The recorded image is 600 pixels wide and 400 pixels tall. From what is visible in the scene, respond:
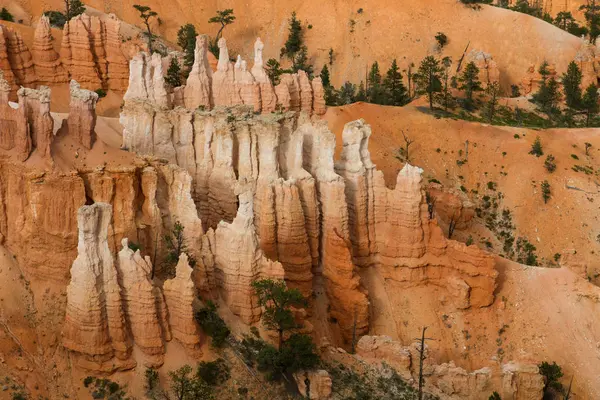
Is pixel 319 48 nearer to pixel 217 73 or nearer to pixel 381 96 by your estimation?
pixel 381 96

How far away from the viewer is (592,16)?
149 m

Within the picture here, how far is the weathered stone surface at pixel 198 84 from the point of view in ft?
247

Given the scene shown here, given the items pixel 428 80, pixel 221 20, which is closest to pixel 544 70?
pixel 428 80

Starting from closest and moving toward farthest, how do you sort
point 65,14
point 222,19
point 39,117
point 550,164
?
point 39,117 < point 550,164 < point 65,14 < point 222,19

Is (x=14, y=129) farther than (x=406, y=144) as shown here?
No

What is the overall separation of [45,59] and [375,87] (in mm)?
38481

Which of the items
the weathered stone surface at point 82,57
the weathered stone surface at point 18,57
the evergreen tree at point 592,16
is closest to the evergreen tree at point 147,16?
the weathered stone surface at point 82,57

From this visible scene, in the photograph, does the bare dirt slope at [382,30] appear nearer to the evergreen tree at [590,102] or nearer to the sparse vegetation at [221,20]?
the sparse vegetation at [221,20]

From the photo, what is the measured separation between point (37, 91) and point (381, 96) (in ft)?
200

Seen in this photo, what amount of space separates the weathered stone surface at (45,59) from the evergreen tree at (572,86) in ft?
201

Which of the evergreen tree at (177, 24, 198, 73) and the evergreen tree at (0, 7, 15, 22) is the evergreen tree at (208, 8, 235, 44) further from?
the evergreen tree at (0, 7, 15, 22)

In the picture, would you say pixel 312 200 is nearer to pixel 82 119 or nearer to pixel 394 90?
pixel 82 119

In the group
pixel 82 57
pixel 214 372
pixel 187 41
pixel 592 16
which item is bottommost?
pixel 214 372

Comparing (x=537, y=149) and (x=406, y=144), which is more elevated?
(x=406, y=144)
